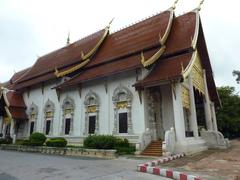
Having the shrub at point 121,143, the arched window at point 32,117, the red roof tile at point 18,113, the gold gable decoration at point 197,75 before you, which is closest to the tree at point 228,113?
the gold gable decoration at point 197,75

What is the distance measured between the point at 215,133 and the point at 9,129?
16.2m

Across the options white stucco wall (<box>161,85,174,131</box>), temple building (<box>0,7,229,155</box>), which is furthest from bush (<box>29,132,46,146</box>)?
white stucco wall (<box>161,85,174,131</box>)

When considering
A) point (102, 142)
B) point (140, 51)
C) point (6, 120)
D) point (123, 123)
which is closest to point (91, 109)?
point (123, 123)

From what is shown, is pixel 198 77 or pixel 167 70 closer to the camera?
pixel 167 70

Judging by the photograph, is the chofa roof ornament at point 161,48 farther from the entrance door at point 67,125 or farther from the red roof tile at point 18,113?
the red roof tile at point 18,113

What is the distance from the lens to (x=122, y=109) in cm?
1278

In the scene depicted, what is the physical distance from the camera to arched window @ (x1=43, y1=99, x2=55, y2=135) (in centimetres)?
1632

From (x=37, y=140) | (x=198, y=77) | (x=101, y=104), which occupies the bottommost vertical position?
(x=37, y=140)

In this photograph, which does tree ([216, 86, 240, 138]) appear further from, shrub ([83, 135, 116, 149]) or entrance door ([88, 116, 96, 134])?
shrub ([83, 135, 116, 149])

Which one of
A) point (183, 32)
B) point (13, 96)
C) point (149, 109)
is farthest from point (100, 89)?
point (13, 96)

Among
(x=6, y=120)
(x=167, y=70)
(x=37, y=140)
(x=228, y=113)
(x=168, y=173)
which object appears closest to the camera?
(x=168, y=173)

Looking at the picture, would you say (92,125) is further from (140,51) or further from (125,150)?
(140,51)

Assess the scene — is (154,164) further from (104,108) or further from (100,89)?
(100,89)

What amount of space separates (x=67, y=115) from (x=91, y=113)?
90.0 inches
